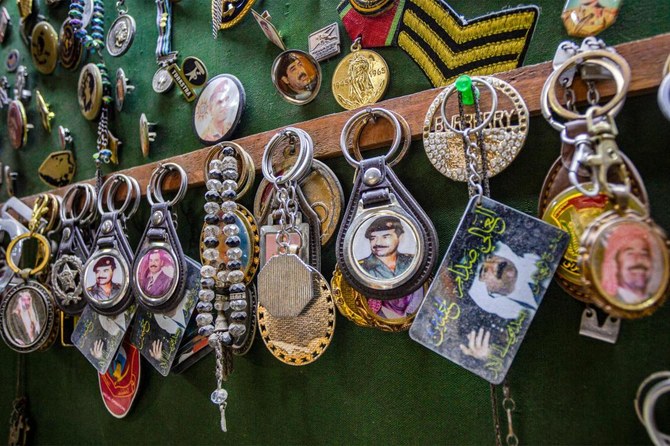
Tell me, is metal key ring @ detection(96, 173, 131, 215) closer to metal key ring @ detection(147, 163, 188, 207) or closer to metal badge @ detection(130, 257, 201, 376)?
metal key ring @ detection(147, 163, 188, 207)

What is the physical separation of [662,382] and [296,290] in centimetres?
46

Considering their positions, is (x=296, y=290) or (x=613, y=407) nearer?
(x=613, y=407)

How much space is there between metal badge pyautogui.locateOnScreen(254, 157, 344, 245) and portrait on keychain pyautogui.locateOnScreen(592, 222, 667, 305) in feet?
1.29

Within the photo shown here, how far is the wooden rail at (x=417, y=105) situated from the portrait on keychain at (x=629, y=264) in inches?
7.6

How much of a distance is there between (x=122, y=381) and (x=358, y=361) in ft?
1.94

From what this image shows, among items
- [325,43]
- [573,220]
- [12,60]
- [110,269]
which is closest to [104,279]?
[110,269]

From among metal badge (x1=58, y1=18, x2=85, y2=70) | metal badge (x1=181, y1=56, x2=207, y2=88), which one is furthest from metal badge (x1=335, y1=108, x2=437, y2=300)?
metal badge (x1=58, y1=18, x2=85, y2=70)

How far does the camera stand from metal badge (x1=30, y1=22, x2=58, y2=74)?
134 centimetres

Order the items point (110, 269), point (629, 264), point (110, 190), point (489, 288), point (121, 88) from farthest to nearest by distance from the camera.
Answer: point (121, 88)
point (110, 190)
point (110, 269)
point (489, 288)
point (629, 264)

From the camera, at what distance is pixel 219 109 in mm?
945

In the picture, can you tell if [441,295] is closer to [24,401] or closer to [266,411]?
[266,411]

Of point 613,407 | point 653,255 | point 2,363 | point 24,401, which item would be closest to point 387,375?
point 613,407

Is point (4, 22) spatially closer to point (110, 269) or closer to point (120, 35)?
point (120, 35)

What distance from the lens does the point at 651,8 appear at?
0.58 metres
